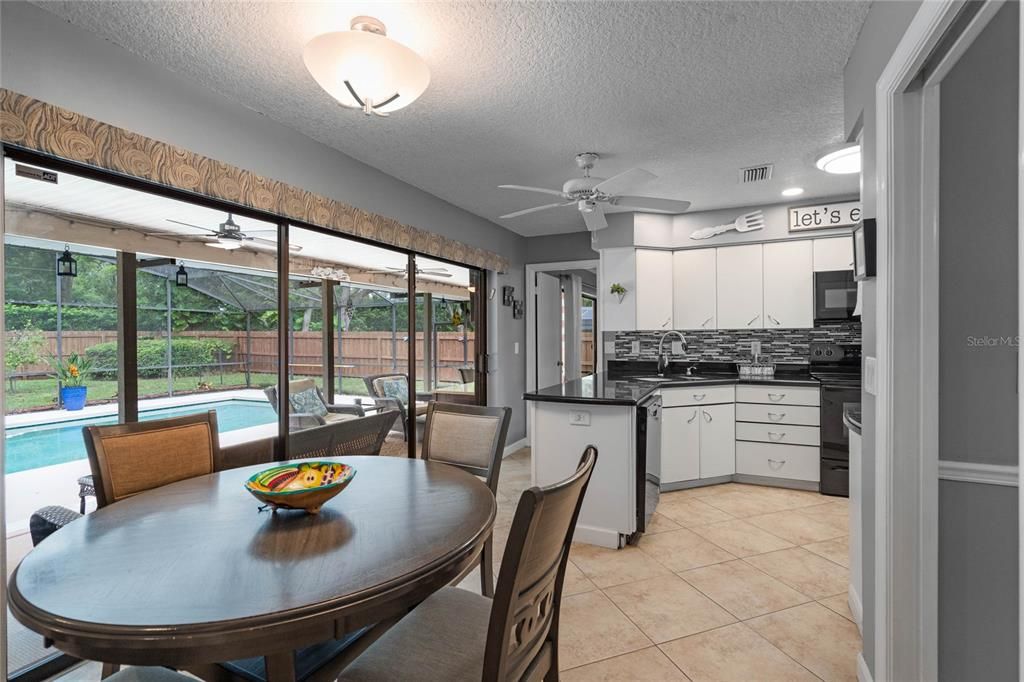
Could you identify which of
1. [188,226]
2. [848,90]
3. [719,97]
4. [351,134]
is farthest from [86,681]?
[848,90]

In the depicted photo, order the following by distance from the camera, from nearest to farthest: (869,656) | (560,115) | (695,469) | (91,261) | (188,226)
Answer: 1. (869,656)
2. (91,261)
3. (188,226)
4. (560,115)
5. (695,469)

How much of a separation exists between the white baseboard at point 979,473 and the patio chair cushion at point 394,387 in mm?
3306

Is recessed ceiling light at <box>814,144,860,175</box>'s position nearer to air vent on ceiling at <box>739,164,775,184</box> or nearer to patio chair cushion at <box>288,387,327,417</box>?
air vent on ceiling at <box>739,164,775,184</box>

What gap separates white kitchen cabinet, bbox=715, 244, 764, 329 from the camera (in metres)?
4.59

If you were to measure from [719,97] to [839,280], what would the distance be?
2.54 m

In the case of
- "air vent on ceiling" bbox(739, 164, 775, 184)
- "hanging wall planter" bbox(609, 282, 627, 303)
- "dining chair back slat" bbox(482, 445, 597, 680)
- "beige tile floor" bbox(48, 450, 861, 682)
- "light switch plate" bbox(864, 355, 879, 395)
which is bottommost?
"beige tile floor" bbox(48, 450, 861, 682)

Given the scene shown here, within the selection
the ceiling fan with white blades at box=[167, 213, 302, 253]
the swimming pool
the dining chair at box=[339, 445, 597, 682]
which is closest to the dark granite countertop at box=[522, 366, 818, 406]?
the dining chair at box=[339, 445, 597, 682]

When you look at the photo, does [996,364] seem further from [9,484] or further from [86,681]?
[9,484]

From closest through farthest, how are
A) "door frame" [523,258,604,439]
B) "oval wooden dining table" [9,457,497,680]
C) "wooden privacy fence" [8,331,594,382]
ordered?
"oval wooden dining table" [9,457,497,680], "wooden privacy fence" [8,331,594,382], "door frame" [523,258,604,439]

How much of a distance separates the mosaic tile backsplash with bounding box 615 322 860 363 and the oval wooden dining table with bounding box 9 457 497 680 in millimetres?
3779

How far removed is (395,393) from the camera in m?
4.07

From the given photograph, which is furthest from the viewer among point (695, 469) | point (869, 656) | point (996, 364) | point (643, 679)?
point (695, 469)

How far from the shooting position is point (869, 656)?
1734mm

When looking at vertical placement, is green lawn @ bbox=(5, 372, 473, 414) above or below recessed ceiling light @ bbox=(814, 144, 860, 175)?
below
